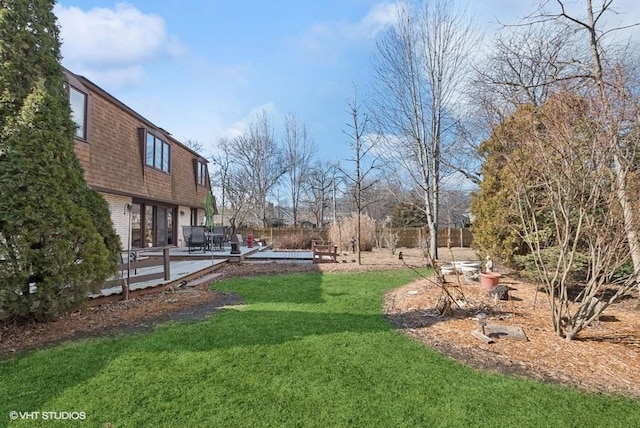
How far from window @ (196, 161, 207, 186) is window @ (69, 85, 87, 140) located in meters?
8.59

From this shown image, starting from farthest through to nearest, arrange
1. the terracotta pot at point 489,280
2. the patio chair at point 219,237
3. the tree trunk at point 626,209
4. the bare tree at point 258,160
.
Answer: the bare tree at point 258,160, the patio chair at point 219,237, the terracotta pot at point 489,280, the tree trunk at point 626,209

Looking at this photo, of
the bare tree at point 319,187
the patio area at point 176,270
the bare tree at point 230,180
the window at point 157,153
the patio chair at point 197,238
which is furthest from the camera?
the bare tree at point 319,187

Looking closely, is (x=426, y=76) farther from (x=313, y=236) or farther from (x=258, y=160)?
(x=258, y=160)

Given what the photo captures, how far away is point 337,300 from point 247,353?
275 centimetres

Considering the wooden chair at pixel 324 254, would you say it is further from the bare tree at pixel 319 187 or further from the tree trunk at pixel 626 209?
the bare tree at pixel 319 187

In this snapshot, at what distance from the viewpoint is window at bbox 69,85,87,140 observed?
28.6 feet

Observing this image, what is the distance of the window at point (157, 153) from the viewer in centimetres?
1291

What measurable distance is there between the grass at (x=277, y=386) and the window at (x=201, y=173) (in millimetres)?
15075

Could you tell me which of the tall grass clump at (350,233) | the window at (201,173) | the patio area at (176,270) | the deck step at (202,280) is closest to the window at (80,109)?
the patio area at (176,270)

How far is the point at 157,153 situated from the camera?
13.6m

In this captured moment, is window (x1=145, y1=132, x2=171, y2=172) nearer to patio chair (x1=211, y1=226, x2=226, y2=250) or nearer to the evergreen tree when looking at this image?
patio chair (x1=211, y1=226, x2=226, y2=250)

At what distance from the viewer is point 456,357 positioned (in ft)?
11.1

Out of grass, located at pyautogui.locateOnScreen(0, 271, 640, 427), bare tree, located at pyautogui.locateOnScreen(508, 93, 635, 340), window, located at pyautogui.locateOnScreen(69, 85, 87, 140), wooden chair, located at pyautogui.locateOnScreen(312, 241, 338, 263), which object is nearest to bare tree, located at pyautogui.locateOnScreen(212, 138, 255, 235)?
wooden chair, located at pyautogui.locateOnScreen(312, 241, 338, 263)

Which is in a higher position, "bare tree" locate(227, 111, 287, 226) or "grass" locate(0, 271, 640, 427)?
"bare tree" locate(227, 111, 287, 226)
